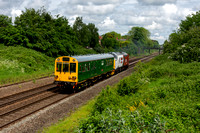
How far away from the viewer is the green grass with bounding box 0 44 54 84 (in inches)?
893

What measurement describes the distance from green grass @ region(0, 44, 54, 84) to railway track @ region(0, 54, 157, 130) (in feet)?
17.2

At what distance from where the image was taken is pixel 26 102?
14133 millimetres

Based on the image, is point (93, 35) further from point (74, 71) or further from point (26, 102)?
point (26, 102)

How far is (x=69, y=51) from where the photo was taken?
44.0m

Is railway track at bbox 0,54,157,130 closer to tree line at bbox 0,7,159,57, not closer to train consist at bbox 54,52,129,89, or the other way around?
train consist at bbox 54,52,129,89

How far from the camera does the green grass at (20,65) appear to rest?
74.4 ft

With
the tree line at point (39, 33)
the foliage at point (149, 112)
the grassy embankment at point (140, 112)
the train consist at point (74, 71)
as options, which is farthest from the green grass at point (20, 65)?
the foliage at point (149, 112)

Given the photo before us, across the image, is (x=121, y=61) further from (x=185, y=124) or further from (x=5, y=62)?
(x=185, y=124)

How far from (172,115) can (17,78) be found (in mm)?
18621

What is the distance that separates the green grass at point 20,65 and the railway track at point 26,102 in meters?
5.26

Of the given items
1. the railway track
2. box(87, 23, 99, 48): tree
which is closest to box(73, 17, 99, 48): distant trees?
box(87, 23, 99, 48): tree

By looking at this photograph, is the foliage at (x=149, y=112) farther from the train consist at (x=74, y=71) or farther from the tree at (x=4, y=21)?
the tree at (x=4, y=21)

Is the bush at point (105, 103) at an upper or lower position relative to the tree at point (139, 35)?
lower

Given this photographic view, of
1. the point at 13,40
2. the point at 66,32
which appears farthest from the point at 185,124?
the point at 66,32
